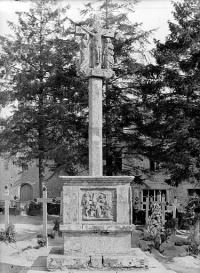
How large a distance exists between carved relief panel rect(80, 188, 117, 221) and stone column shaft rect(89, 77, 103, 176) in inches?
18.7

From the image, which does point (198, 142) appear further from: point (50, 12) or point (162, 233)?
point (50, 12)

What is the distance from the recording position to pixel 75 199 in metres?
9.02

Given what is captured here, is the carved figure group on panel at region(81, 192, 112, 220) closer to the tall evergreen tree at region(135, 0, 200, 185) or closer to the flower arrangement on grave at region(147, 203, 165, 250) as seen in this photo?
the flower arrangement on grave at region(147, 203, 165, 250)

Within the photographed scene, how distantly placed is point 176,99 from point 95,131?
403 inches

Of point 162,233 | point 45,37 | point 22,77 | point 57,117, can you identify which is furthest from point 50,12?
point 162,233

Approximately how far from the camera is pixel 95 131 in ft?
31.3

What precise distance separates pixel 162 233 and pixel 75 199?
262 inches

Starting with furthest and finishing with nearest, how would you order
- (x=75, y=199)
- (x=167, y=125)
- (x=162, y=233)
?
→ (x=167, y=125) → (x=162, y=233) → (x=75, y=199)

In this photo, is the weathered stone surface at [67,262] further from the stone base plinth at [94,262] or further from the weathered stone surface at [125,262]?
the weathered stone surface at [125,262]

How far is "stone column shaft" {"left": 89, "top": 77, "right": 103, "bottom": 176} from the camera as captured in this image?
9398mm

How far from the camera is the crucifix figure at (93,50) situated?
31.9ft

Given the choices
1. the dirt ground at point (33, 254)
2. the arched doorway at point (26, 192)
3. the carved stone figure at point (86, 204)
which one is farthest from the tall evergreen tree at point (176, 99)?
the arched doorway at point (26, 192)

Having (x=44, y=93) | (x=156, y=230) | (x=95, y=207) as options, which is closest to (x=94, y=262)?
(x=95, y=207)

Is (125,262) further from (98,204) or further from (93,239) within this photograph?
(98,204)
